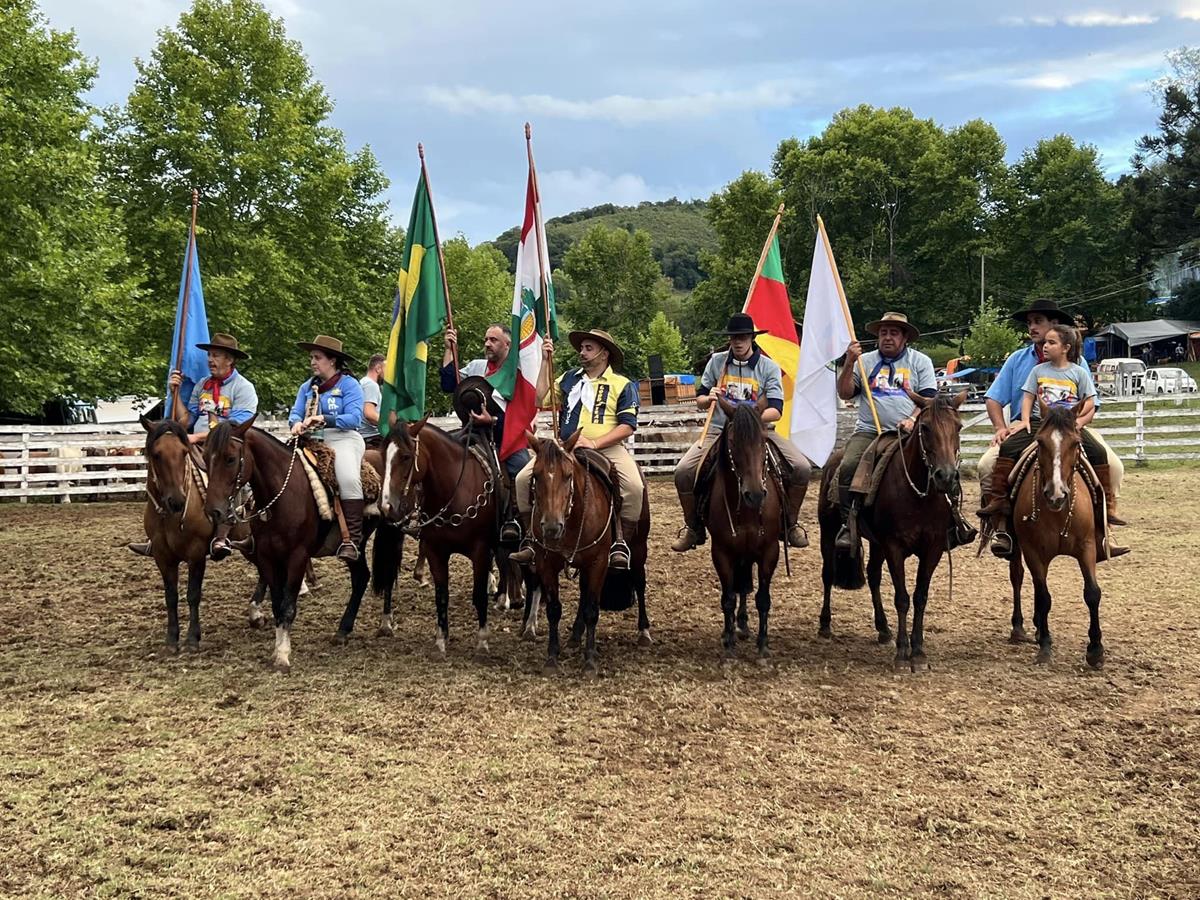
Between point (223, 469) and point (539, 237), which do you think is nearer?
point (223, 469)

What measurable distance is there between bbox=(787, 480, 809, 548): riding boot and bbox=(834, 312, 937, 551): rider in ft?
1.21

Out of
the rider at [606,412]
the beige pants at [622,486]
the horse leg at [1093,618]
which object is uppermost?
the rider at [606,412]

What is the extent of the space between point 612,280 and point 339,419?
58.2m

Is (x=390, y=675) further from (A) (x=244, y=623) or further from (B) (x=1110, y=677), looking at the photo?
(B) (x=1110, y=677)

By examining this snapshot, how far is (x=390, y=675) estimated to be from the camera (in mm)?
7176

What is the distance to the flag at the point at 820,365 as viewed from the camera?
8.27m

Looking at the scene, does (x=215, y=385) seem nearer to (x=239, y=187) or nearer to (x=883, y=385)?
(x=883, y=385)

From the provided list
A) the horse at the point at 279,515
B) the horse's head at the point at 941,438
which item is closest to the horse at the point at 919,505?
the horse's head at the point at 941,438

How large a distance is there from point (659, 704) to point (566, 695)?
710 mm

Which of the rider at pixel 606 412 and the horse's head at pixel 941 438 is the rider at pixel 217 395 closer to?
the rider at pixel 606 412


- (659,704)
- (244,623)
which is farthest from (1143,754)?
(244,623)

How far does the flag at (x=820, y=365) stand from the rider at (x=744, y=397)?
0.56m

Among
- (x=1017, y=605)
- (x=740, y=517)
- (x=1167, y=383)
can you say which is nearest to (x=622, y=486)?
(x=740, y=517)

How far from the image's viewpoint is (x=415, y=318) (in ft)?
27.1
